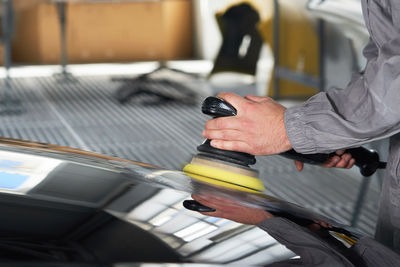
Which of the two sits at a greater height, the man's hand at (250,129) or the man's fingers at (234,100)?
the man's fingers at (234,100)

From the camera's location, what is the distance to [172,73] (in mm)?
7352

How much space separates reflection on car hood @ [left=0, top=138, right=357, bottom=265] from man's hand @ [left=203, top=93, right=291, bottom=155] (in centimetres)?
11

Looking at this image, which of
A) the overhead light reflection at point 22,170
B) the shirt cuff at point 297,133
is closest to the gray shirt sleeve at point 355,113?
the shirt cuff at point 297,133

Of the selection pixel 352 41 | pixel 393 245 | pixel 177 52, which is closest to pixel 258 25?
pixel 352 41

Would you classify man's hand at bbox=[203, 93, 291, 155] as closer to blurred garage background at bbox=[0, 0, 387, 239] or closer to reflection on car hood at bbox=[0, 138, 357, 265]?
reflection on car hood at bbox=[0, 138, 357, 265]

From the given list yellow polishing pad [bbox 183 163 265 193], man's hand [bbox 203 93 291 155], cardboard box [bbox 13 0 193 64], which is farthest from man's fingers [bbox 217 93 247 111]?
cardboard box [bbox 13 0 193 64]

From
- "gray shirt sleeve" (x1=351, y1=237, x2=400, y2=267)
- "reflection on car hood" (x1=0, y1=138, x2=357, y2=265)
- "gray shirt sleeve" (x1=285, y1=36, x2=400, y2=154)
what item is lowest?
"gray shirt sleeve" (x1=351, y1=237, x2=400, y2=267)

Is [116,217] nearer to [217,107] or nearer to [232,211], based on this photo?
[232,211]

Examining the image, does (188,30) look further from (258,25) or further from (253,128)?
(253,128)

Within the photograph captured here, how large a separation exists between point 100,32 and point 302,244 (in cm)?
795

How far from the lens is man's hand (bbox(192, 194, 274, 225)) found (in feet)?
3.21

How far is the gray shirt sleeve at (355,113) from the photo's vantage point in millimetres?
1159

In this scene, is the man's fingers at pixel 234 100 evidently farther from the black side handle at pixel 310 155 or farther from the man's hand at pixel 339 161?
the man's hand at pixel 339 161

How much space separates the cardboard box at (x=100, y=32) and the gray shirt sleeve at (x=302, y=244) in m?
7.68
